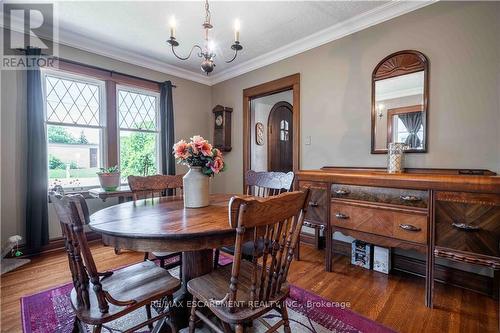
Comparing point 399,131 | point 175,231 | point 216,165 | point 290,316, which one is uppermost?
point 399,131

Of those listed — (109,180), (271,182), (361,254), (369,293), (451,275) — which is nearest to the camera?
(369,293)

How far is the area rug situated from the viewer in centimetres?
154

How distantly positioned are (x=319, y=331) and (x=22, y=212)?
3349mm

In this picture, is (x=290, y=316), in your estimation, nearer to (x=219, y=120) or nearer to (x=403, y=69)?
(x=403, y=69)

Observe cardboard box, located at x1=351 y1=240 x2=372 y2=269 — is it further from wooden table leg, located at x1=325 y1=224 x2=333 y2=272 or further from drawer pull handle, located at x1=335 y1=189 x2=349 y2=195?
drawer pull handle, located at x1=335 y1=189 x2=349 y2=195

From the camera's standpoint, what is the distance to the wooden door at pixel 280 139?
485 centimetres

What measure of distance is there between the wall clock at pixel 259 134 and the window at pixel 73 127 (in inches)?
99.6

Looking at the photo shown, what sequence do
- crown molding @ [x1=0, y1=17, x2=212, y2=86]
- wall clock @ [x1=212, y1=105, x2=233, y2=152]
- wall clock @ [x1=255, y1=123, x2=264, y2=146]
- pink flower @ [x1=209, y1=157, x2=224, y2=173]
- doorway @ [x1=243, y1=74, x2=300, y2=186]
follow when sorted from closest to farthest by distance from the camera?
pink flower @ [x1=209, y1=157, x2=224, y2=173] → crown molding @ [x1=0, y1=17, x2=212, y2=86] → doorway @ [x1=243, y1=74, x2=300, y2=186] → wall clock @ [x1=212, y1=105, x2=233, y2=152] → wall clock @ [x1=255, y1=123, x2=264, y2=146]

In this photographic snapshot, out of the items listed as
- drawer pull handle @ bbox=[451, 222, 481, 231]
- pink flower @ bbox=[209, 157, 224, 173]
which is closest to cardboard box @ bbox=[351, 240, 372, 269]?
drawer pull handle @ bbox=[451, 222, 481, 231]

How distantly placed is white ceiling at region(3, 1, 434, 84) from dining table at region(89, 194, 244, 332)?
6.77 feet

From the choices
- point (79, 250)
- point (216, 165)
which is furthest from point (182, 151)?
point (79, 250)

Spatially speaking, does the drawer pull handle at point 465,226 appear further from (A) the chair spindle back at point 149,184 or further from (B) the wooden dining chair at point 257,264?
(A) the chair spindle back at point 149,184

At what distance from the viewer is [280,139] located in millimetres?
5059

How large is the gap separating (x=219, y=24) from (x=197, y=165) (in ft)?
6.41
